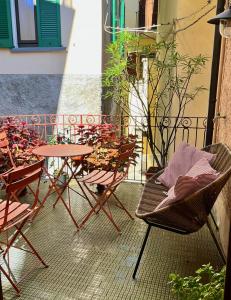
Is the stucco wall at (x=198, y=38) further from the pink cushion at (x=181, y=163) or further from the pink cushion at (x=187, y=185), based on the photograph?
the pink cushion at (x=187, y=185)

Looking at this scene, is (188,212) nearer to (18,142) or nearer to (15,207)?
(15,207)

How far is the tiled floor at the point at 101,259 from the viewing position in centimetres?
219

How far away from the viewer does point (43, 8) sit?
552 centimetres

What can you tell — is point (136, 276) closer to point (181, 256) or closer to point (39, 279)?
point (181, 256)

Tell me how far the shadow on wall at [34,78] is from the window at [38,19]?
0.12 meters

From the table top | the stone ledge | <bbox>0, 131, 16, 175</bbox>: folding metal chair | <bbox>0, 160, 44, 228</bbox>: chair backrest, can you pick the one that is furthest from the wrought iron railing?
<bbox>0, 160, 44, 228</bbox>: chair backrest

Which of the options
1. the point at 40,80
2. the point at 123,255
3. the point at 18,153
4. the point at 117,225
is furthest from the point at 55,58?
the point at 123,255

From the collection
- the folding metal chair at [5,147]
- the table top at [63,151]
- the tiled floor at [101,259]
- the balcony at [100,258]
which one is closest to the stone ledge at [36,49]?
the folding metal chair at [5,147]

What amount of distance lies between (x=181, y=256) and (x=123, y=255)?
49 cm

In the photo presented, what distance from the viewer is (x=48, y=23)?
555cm

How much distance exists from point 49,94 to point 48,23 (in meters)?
1.27

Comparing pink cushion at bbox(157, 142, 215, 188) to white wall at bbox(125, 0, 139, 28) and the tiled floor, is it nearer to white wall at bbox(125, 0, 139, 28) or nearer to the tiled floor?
the tiled floor

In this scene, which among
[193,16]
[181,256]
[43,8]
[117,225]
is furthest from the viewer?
[43,8]

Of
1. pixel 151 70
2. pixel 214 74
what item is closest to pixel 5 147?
pixel 151 70
